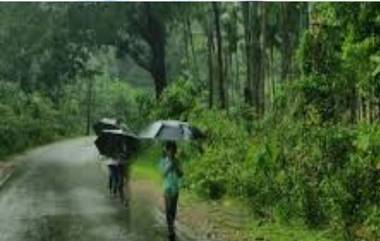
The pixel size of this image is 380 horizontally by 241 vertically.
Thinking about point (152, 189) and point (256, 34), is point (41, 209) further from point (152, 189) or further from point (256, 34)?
point (256, 34)

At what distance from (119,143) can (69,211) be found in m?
2.29

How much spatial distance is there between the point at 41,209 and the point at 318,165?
8.08 meters

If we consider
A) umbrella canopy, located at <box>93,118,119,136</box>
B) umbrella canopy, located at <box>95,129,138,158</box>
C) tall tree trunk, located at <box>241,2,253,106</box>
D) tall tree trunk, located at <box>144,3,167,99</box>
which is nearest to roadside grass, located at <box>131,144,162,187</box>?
umbrella canopy, located at <box>93,118,119,136</box>

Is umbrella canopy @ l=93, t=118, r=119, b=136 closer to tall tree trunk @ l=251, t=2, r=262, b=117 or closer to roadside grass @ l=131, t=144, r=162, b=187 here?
roadside grass @ l=131, t=144, r=162, b=187

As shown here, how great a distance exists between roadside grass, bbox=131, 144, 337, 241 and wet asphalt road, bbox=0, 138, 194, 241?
725 millimetres

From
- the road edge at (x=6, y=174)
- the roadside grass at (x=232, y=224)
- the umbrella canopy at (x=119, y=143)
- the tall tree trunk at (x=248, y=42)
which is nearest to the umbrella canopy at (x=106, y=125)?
the umbrella canopy at (x=119, y=143)

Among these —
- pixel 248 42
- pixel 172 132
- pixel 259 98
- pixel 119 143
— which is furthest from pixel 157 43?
pixel 172 132

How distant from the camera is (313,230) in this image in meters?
14.9

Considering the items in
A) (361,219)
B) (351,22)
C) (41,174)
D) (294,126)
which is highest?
(351,22)

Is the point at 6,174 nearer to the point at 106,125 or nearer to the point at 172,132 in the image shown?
the point at 106,125

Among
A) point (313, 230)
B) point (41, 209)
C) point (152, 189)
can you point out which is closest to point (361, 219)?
point (313, 230)

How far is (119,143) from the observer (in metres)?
21.4

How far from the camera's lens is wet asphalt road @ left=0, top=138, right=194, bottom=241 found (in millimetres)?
16469

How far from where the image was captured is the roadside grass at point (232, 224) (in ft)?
48.4
